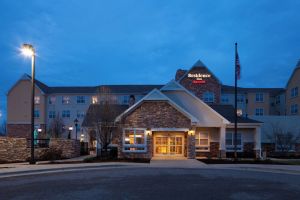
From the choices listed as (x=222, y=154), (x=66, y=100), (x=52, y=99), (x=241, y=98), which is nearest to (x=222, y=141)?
(x=222, y=154)

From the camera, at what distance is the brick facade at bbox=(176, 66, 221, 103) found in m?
46.5

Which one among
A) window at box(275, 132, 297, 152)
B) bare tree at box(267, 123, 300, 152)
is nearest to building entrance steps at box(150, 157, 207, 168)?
window at box(275, 132, 297, 152)

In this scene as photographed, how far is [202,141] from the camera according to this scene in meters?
32.6

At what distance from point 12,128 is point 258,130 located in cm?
4494

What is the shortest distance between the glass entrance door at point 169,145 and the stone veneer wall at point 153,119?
90.9 inches

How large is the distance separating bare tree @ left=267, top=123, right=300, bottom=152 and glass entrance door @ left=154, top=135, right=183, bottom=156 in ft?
40.6

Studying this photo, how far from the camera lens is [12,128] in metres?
59.6

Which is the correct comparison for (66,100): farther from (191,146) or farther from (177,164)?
(177,164)

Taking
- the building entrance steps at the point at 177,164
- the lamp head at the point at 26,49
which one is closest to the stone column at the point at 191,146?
the building entrance steps at the point at 177,164

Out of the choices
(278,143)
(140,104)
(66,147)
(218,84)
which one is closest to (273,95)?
(218,84)

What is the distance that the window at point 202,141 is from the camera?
32.4m

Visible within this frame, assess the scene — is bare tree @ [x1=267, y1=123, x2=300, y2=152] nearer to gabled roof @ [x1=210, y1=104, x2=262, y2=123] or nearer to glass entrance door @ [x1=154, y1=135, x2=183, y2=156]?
gabled roof @ [x1=210, y1=104, x2=262, y2=123]

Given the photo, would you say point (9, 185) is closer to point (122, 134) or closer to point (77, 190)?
point (77, 190)

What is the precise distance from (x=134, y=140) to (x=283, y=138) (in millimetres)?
17599
